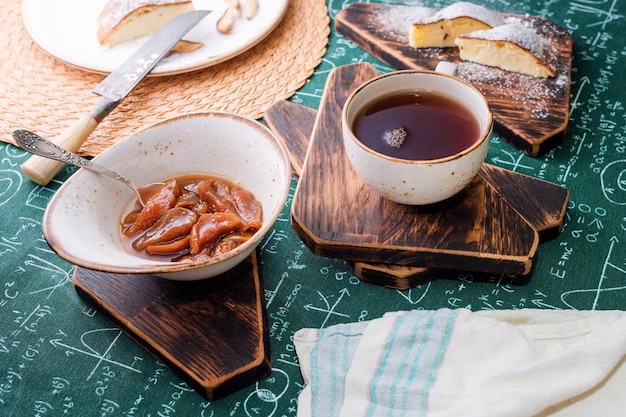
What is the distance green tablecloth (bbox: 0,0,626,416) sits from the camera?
3.03ft

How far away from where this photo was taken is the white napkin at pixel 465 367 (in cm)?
83

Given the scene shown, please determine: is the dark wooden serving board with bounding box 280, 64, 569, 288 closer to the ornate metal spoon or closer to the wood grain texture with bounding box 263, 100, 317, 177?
the wood grain texture with bounding box 263, 100, 317, 177

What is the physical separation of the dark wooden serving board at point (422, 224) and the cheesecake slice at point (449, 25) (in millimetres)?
400

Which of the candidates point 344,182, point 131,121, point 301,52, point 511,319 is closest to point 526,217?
point 511,319

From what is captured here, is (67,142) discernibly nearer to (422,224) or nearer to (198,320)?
(198,320)

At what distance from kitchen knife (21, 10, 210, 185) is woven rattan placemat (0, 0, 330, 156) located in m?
0.04

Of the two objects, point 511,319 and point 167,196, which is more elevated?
point 167,196

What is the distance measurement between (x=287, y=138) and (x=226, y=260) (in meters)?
0.40

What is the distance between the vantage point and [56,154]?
40.8 inches

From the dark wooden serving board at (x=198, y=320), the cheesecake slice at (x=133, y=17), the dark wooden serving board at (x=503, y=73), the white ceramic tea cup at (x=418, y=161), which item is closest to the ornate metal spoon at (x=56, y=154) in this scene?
the dark wooden serving board at (x=198, y=320)

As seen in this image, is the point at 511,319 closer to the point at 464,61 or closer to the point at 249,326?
the point at 249,326

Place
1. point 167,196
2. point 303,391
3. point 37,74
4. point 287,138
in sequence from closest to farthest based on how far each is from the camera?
point 303,391
point 167,196
point 287,138
point 37,74

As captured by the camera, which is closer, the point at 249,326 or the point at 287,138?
the point at 249,326

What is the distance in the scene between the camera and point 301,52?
59.8 inches
